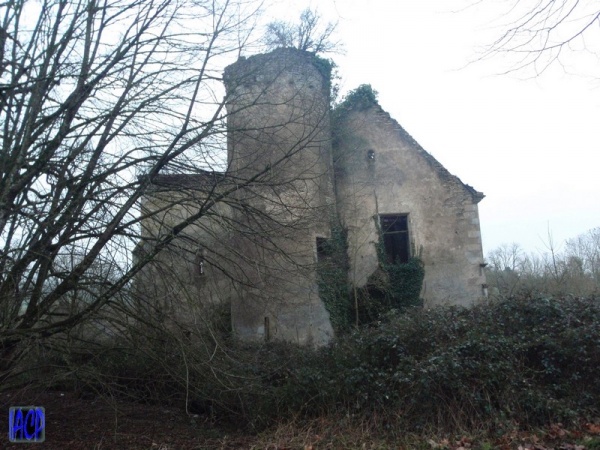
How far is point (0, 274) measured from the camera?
645 centimetres

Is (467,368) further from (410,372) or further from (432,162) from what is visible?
(432,162)

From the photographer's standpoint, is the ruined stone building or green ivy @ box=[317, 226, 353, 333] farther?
green ivy @ box=[317, 226, 353, 333]

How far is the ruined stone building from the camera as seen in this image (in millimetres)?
8188

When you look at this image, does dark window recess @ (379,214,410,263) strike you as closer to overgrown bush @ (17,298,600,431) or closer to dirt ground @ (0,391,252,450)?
overgrown bush @ (17,298,600,431)

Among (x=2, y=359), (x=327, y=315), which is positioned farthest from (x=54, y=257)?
(x=327, y=315)

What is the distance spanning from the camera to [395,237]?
19078 mm

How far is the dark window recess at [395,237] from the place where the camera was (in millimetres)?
18688

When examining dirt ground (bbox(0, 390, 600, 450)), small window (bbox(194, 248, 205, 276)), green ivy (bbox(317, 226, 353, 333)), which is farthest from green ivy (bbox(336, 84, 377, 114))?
dirt ground (bbox(0, 390, 600, 450))

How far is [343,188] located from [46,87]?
42.1ft

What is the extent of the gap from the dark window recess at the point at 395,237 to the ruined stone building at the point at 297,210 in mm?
49

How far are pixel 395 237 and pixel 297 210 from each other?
10354 mm

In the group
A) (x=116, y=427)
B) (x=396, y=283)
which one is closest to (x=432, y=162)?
(x=396, y=283)

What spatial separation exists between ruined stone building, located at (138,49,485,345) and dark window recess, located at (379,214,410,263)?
49 mm

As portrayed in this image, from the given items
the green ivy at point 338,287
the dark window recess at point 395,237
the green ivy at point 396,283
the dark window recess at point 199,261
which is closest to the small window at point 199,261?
the dark window recess at point 199,261
